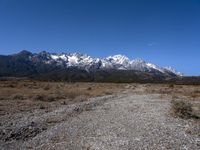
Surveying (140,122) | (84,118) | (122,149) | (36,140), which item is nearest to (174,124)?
(140,122)

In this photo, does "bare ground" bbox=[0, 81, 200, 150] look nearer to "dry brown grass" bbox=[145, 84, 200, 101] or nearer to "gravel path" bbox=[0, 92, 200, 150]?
"gravel path" bbox=[0, 92, 200, 150]

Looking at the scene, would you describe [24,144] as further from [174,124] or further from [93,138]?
[174,124]

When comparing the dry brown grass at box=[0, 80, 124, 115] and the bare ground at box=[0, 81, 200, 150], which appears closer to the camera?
the bare ground at box=[0, 81, 200, 150]

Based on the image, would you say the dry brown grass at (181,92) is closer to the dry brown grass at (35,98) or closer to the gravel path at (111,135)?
the dry brown grass at (35,98)

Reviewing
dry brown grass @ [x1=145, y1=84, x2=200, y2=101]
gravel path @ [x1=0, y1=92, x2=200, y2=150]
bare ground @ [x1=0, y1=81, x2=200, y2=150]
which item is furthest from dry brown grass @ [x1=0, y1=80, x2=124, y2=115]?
dry brown grass @ [x1=145, y1=84, x2=200, y2=101]

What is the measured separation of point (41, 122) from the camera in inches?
1133

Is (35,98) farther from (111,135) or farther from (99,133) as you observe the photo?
(111,135)

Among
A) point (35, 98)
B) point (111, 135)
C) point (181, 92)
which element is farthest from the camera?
point (181, 92)

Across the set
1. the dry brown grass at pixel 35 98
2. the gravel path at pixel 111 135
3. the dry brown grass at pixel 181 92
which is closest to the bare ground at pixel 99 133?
the gravel path at pixel 111 135

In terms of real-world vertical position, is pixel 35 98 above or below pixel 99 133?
above

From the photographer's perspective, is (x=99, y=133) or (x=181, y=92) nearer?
(x=99, y=133)

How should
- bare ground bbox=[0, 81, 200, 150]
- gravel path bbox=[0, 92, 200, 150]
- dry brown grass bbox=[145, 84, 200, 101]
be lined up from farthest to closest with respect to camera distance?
dry brown grass bbox=[145, 84, 200, 101] → bare ground bbox=[0, 81, 200, 150] → gravel path bbox=[0, 92, 200, 150]

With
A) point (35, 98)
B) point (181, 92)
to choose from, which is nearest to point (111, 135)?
point (35, 98)

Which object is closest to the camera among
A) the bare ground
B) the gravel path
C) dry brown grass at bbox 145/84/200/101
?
the gravel path
